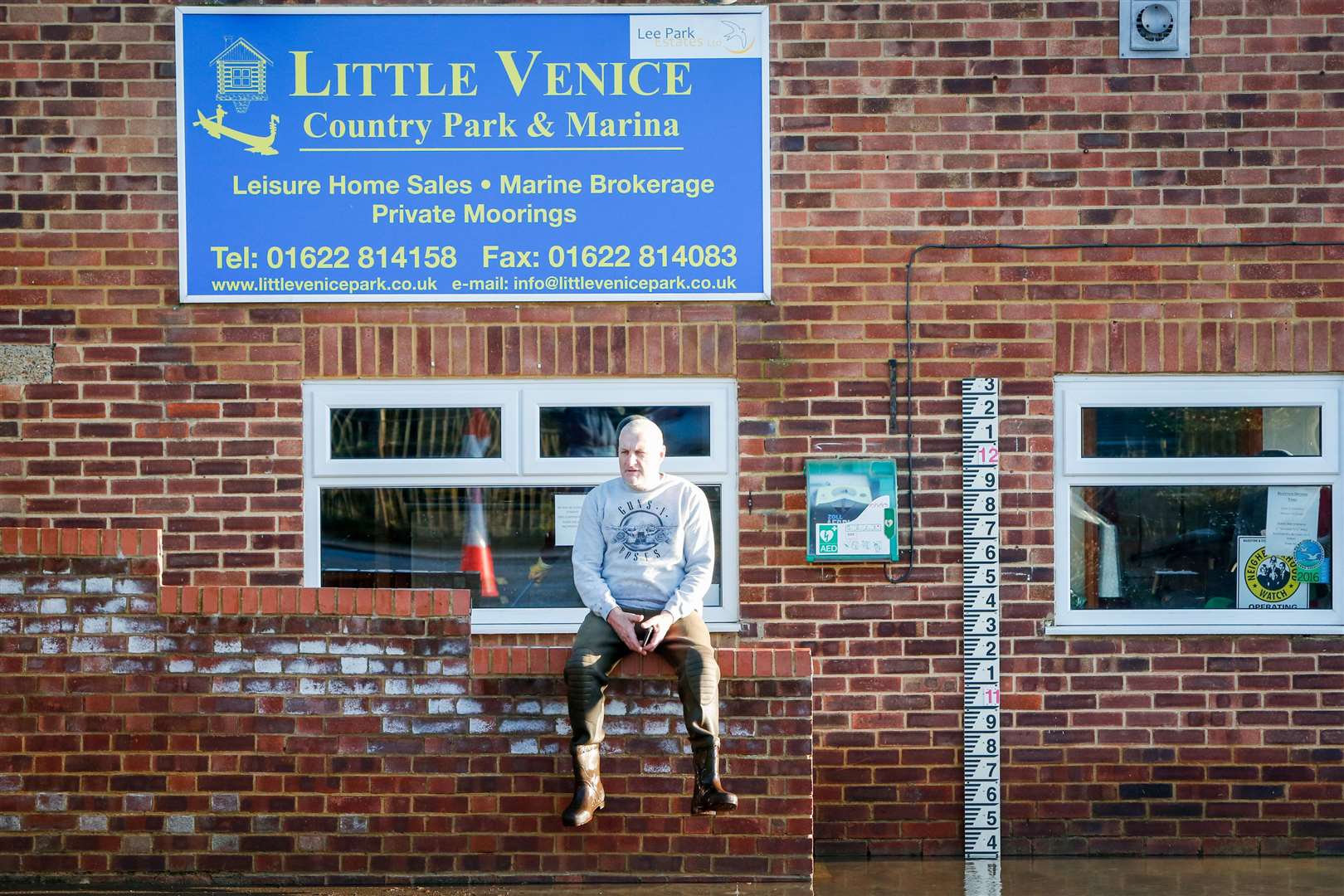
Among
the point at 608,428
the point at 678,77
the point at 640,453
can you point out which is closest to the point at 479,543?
the point at 608,428

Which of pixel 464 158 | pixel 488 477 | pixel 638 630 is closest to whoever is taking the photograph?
pixel 638 630

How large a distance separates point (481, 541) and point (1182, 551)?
3.47 meters

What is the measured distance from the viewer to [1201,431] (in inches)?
289

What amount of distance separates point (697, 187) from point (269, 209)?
205 cm

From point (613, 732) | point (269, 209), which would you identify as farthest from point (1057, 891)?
point (269, 209)

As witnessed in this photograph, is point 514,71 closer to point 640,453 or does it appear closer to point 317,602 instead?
point 640,453

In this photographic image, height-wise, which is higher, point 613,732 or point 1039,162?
point 1039,162

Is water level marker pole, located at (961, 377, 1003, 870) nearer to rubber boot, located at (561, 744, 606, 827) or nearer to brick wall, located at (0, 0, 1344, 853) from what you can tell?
brick wall, located at (0, 0, 1344, 853)

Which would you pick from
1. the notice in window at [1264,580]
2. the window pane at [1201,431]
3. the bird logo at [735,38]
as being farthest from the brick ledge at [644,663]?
the bird logo at [735,38]

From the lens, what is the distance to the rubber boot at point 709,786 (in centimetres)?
592

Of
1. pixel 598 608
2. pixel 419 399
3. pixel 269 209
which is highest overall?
pixel 269 209

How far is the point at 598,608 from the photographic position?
6.15 metres

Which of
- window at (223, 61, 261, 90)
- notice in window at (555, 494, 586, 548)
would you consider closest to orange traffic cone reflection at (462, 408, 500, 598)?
notice in window at (555, 494, 586, 548)

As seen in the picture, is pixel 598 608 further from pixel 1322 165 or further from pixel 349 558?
pixel 1322 165
